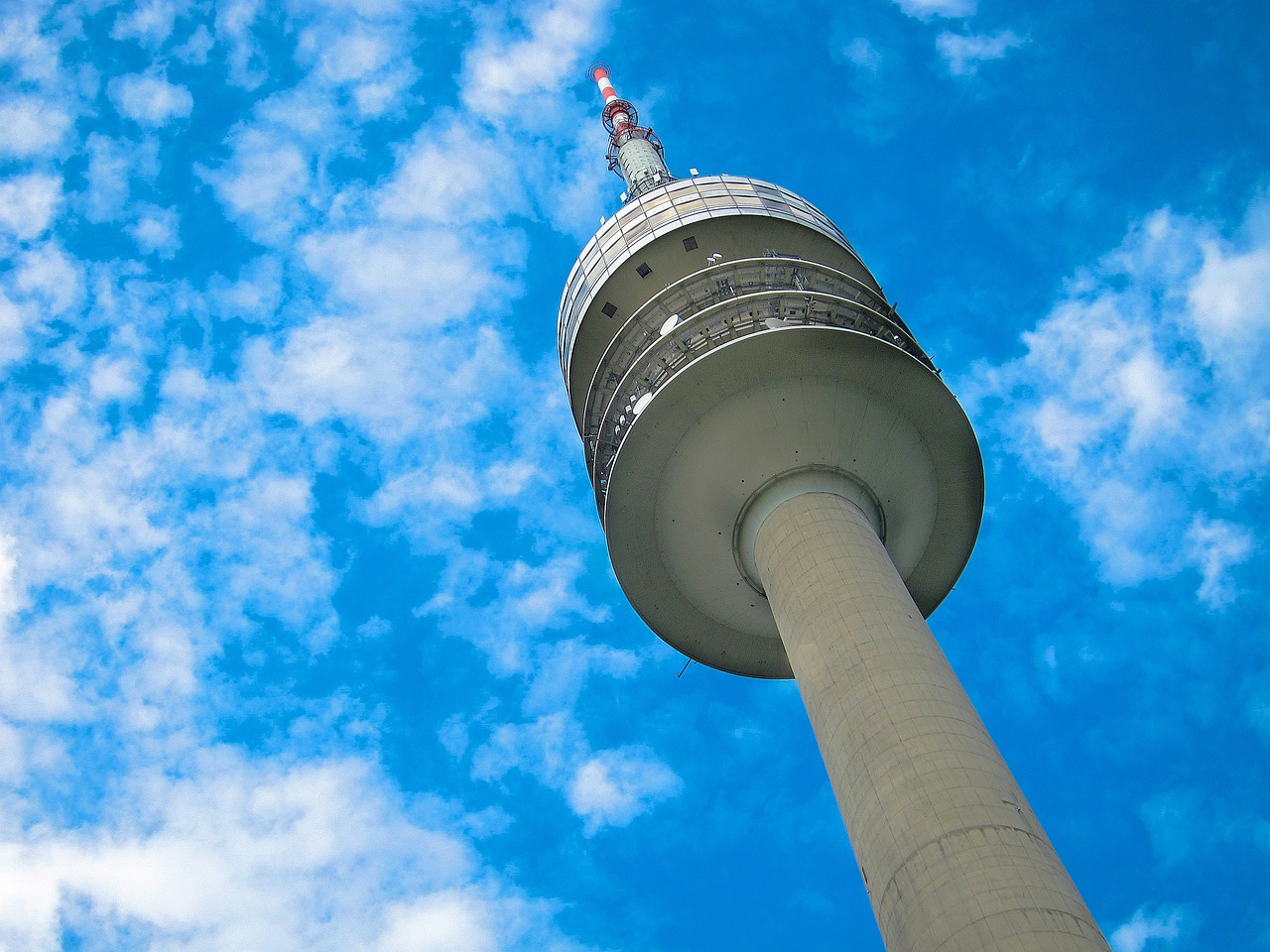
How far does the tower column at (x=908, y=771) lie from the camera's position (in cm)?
1608

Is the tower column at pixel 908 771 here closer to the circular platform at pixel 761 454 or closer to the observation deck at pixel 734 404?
the circular platform at pixel 761 454

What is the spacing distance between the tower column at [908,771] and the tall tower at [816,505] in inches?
1.6

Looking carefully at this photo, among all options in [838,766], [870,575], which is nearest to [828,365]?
[870,575]

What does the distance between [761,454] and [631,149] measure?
25.8 m

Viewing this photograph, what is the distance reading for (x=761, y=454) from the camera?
85.0 ft

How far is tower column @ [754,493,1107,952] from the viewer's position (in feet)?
52.7

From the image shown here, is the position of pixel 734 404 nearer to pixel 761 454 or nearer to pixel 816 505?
pixel 761 454

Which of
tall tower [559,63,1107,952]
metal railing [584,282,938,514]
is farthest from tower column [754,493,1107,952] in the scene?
metal railing [584,282,938,514]

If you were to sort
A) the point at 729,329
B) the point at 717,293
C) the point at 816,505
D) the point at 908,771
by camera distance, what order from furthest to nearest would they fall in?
the point at 717,293 → the point at 729,329 → the point at 816,505 → the point at 908,771

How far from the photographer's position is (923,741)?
1859 cm

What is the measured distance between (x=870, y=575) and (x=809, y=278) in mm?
10696

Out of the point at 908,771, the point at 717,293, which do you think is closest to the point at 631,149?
the point at 717,293

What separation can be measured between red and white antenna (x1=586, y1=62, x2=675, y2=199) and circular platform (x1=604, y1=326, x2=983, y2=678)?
17542 millimetres

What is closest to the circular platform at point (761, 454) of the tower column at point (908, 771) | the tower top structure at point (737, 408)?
the tower top structure at point (737, 408)
